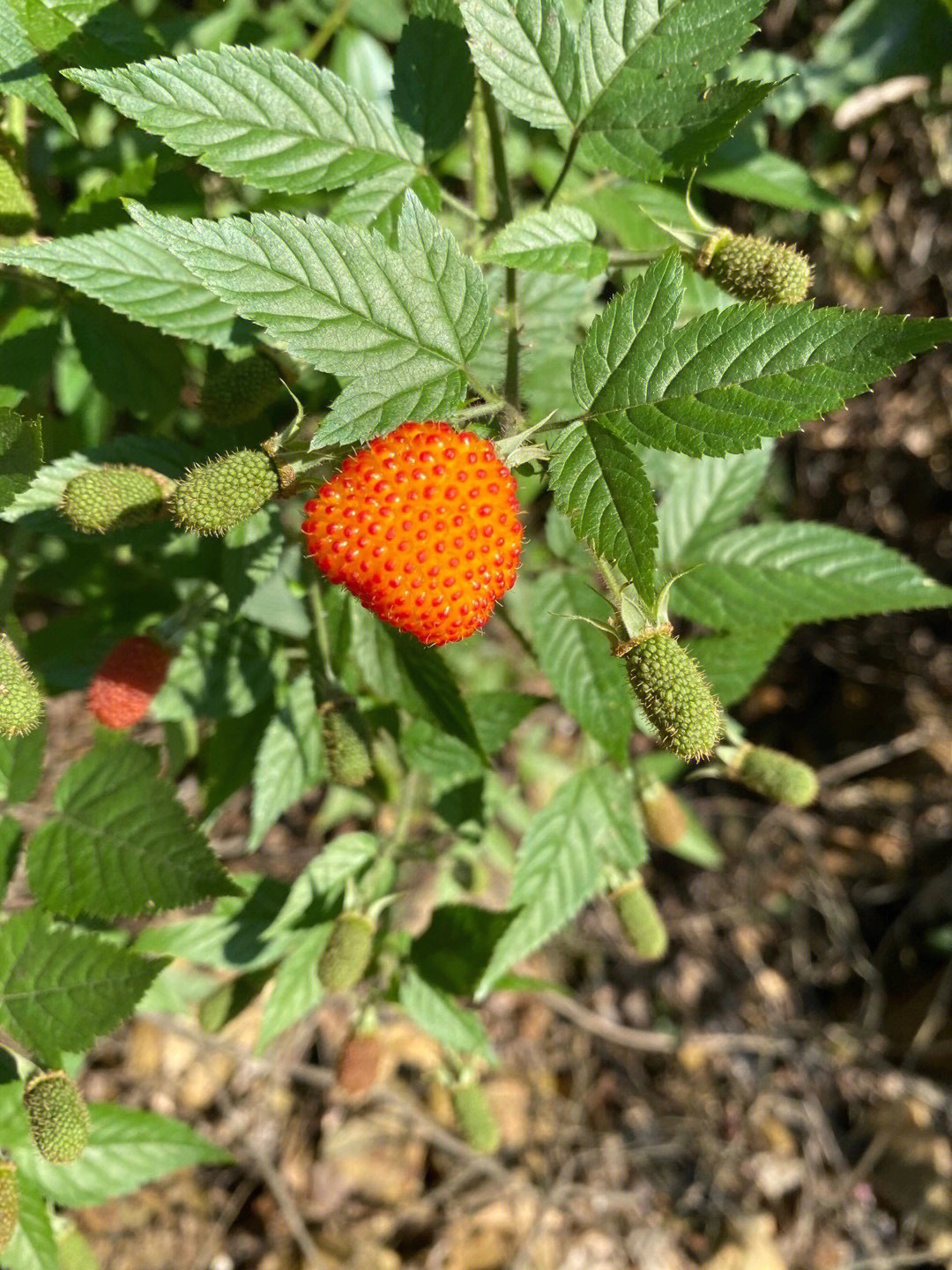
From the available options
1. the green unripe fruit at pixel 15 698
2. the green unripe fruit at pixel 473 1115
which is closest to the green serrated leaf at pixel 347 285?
the green unripe fruit at pixel 15 698

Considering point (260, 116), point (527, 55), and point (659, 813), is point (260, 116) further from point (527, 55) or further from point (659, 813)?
point (659, 813)

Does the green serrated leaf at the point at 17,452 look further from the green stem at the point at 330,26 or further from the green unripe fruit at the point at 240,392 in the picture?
the green stem at the point at 330,26

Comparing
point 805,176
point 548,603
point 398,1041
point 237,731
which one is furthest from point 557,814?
point 398,1041

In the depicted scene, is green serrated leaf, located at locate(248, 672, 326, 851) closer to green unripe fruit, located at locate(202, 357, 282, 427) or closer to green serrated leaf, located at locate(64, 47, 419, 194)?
green unripe fruit, located at locate(202, 357, 282, 427)

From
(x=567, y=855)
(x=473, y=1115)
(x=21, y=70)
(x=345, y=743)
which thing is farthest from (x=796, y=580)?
(x=21, y=70)

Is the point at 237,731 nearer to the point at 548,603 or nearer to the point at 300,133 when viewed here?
the point at 548,603

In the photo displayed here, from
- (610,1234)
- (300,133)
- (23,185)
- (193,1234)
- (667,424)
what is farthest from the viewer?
(610,1234)
